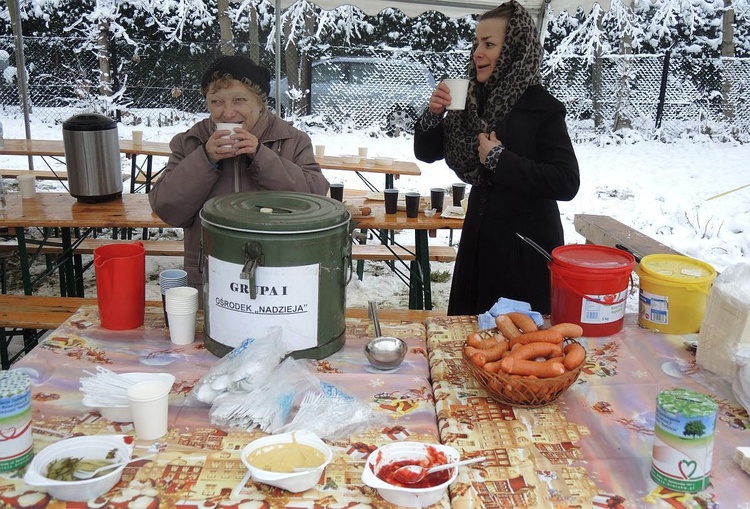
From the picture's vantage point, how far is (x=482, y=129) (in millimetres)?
2928

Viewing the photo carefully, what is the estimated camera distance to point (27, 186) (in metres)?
4.39

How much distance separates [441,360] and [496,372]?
361 mm

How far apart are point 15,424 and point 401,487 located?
0.86m

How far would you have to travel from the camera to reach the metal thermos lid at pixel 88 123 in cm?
411

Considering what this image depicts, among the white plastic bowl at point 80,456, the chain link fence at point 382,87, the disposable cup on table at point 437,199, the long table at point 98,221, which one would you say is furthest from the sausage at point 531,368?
the chain link fence at point 382,87

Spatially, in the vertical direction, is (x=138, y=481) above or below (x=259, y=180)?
below

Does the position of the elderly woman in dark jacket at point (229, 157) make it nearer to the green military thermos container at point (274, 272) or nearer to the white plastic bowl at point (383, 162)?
the green military thermos container at point (274, 272)

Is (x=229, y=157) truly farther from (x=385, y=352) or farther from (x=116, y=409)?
(x=116, y=409)

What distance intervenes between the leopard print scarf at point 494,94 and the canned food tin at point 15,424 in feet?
7.09

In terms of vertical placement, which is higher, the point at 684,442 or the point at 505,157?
the point at 505,157

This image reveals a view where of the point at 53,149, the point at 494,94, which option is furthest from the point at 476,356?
the point at 53,149

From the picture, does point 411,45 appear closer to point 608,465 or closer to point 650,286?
point 650,286

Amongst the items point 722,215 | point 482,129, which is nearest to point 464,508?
point 482,129

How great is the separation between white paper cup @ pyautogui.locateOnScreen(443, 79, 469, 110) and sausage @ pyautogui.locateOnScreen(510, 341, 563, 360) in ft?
4.87
